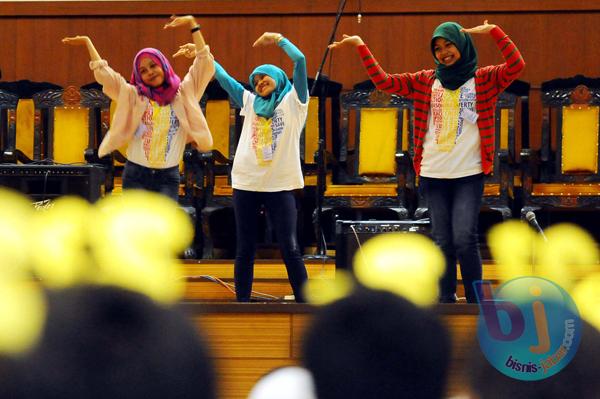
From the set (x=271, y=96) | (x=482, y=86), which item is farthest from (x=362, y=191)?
(x=482, y=86)

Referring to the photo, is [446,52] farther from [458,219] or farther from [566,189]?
[566,189]

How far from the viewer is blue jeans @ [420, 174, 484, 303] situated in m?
2.41

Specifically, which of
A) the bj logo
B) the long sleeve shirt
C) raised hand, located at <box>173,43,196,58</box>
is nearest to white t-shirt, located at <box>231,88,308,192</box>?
the long sleeve shirt

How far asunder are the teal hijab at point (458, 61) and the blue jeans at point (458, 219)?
0.28 m

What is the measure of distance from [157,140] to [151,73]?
0.69 ft

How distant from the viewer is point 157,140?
2635mm

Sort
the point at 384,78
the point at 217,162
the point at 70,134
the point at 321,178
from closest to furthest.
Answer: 1. the point at 384,78
2. the point at 321,178
3. the point at 217,162
4. the point at 70,134

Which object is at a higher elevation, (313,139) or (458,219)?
(313,139)

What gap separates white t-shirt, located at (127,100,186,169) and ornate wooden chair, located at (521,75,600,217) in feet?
6.19

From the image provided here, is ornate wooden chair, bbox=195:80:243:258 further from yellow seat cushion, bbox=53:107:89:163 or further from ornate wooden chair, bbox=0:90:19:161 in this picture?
ornate wooden chair, bbox=0:90:19:161

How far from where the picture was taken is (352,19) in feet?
15.2

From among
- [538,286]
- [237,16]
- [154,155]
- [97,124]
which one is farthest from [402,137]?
[538,286]

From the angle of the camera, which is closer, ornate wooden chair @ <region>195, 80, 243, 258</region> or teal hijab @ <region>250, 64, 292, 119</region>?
teal hijab @ <region>250, 64, 292, 119</region>

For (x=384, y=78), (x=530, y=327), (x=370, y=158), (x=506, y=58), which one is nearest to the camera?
(x=530, y=327)
